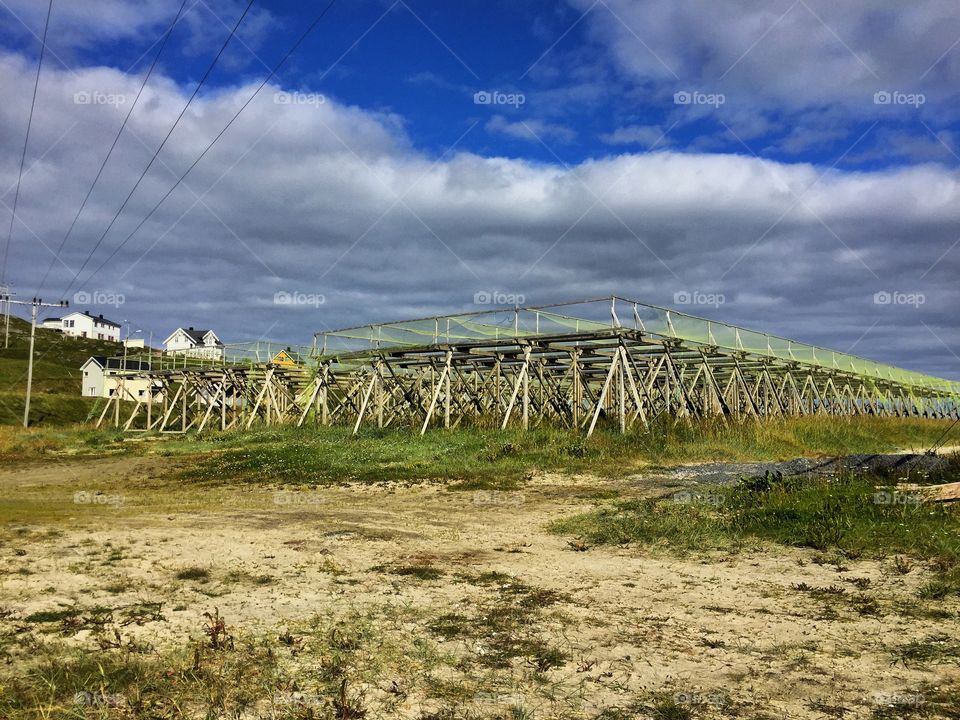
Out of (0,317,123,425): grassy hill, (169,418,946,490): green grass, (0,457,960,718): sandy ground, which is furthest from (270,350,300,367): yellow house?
(0,457,960,718): sandy ground

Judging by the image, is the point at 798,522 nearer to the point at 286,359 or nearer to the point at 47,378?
the point at 286,359

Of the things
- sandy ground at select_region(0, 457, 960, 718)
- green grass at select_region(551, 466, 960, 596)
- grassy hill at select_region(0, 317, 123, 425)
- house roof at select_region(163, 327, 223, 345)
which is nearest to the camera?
sandy ground at select_region(0, 457, 960, 718)

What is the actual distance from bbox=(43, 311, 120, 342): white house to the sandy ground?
137722 mm

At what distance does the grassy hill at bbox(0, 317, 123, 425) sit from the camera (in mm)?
49263

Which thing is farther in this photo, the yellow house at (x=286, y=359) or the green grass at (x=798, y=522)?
the yellow house at (x=286, y=359)

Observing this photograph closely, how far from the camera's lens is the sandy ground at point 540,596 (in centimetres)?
423

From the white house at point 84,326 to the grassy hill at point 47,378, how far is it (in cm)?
1575

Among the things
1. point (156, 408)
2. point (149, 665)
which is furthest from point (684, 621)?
point (156, 408)

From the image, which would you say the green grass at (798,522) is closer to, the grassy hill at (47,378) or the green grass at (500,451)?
the green grass at (500,451)

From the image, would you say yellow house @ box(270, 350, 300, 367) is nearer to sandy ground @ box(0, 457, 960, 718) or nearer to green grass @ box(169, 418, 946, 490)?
green grass @ box(169, 418, 946, 490)

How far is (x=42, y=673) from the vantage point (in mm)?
4199

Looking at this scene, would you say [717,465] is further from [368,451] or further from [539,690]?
[539,690]

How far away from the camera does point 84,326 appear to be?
128m

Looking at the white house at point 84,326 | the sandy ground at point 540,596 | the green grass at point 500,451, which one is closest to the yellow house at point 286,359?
the green grass at point 500,451
